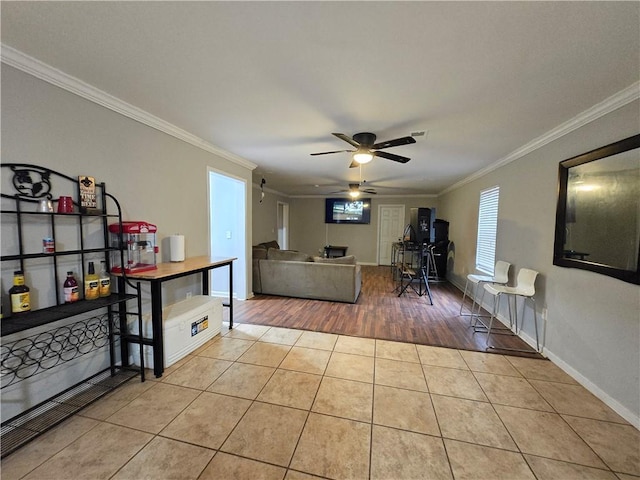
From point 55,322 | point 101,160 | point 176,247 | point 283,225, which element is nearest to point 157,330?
point 55,322

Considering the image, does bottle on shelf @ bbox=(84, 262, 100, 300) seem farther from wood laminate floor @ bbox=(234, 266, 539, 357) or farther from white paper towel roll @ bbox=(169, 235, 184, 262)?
wood laminate floor @ bbox=(234, 266, 539, 357)

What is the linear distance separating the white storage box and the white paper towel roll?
0.50 meters

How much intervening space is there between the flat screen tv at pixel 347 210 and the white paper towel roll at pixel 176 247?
599 centimetres

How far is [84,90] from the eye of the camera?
1.95 metres

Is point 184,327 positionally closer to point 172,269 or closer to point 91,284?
point 172,269

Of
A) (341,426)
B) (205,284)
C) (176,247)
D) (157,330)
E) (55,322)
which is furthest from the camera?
(205,284)

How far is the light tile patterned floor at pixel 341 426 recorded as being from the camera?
1.41 metres

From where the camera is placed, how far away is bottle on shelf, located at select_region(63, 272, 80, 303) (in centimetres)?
184

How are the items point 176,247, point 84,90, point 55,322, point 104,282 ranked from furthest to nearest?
1. point 176,247
2. point 104,282
3. point 84,90
4. point 55,322

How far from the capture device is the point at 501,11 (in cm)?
119

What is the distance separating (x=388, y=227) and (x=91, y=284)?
24.6 ft

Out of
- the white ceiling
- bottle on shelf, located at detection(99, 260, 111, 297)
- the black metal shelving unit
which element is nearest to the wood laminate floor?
the black metal shelving unit

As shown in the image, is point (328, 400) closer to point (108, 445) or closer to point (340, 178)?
point (108, 445)

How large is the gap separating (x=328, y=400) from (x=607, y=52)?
9.33ft
